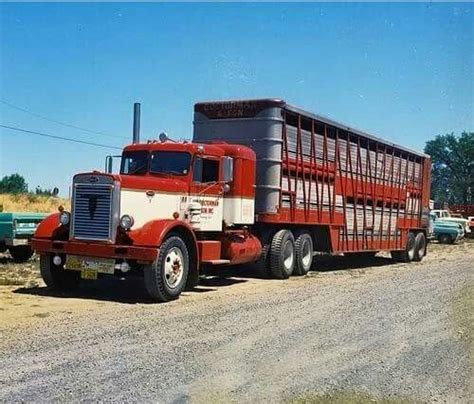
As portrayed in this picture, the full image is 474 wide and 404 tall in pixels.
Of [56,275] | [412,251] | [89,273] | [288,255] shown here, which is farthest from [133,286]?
[412,251]

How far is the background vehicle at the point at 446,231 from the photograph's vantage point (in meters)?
40.7

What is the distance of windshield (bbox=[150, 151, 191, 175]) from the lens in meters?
12.9

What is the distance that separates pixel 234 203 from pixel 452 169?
72.1 m

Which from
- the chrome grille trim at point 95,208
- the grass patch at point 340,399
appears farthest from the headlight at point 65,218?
the grass patch at point 340,399

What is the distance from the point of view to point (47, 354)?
6945 mm

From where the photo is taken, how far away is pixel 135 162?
43.5 ft

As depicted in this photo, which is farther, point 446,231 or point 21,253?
point 446,231

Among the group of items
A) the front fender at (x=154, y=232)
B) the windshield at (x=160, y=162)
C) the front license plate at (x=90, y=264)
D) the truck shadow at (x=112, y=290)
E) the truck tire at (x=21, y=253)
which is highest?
the windshield at (x=160, y=162)

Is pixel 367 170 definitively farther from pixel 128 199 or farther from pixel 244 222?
pixel 128 199

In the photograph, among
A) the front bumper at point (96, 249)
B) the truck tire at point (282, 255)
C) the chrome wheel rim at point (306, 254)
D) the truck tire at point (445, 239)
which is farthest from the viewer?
the truck tire at point (445, 239)

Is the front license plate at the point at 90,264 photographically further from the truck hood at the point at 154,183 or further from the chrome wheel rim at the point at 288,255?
the chrome wheel rim at the point at 288,255

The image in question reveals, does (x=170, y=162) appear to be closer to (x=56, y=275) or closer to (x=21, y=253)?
(x=56, y=275)

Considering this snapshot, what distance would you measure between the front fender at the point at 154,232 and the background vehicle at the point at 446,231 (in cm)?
3160

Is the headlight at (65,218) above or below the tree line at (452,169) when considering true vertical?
below
